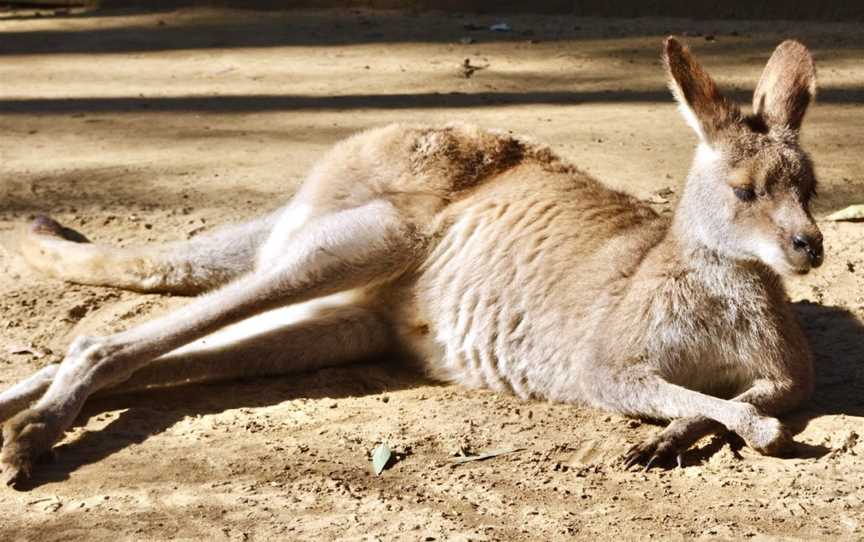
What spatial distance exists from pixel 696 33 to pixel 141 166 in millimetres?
4755

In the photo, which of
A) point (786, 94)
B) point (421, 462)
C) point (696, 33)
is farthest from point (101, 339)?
point (696, 33)

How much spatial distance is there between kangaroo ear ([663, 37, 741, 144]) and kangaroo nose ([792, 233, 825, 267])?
1.54 feet

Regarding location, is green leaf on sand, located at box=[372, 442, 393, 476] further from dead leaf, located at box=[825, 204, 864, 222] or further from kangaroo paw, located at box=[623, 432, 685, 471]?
dead leaf, located at box=[825, 204, 864, 222]

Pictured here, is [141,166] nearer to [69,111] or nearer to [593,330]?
[69,111]

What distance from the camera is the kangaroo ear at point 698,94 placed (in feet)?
12.8

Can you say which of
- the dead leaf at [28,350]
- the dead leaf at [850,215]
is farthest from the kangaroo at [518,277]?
the dead leaf at [850,215]

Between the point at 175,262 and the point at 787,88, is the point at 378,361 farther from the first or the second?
the point at 787,88

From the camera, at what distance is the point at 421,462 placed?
3.67 m

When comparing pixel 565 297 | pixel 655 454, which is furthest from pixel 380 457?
pixel 565 297

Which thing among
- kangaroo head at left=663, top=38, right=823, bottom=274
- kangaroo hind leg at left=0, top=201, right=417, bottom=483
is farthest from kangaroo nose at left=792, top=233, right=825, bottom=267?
kangaroo hind leg at left=0, top=201, right=417, bottom=483

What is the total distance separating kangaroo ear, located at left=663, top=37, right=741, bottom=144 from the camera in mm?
3912

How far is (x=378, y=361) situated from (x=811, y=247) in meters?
1.61

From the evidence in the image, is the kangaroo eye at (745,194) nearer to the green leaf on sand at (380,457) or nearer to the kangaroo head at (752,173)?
the kangaroo head at (752,173)

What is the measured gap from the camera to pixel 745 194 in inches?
150
